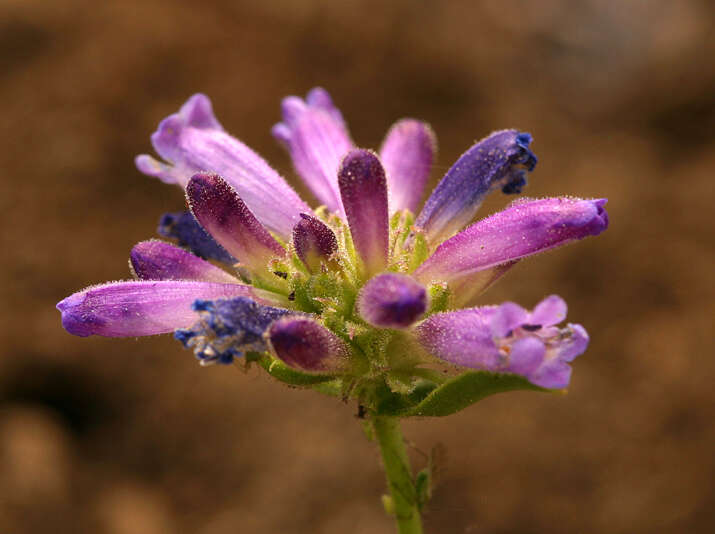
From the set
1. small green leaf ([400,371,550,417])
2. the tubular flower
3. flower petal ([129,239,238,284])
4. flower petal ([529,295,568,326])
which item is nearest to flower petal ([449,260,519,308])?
the tubular flower

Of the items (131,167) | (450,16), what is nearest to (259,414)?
(131,167)

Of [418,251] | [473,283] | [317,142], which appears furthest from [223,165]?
[473,283]

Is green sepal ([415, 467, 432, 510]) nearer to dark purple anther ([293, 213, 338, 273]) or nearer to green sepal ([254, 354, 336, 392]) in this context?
green sepal ([254, 354, 336, 392])

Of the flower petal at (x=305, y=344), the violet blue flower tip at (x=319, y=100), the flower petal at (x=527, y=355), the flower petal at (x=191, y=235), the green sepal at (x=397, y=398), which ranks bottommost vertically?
the flower petal at (x=527, y=355)

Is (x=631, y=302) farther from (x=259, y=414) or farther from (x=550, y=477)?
(x=259, y=414)

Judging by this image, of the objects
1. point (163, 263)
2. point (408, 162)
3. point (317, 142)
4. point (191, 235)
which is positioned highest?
point (317, 142)

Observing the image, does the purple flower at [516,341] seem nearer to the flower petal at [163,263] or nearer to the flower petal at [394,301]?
the flower petal at [394,301]

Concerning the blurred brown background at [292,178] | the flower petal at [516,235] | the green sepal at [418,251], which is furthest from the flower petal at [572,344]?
the blurred brown background at [292,178]

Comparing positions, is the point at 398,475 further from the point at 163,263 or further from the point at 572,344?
the point at 163,263
